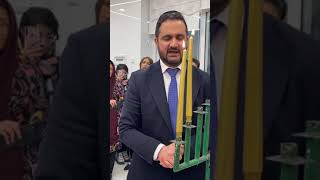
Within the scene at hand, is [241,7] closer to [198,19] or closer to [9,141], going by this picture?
[198,19]

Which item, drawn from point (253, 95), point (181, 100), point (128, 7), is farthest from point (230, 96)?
point (128, 7)

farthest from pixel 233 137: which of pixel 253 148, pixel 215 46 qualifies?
pixel 215 46

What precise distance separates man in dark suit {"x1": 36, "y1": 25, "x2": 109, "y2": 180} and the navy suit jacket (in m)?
0.14

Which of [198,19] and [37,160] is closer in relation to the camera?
[37,160]

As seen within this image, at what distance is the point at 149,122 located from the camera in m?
0.66

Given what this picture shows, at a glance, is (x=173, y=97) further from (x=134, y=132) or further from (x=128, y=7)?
(x=128, y=7)

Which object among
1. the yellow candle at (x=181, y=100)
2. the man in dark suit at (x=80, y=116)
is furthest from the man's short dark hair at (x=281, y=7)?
the man in dark suit at (x=80, y=116)

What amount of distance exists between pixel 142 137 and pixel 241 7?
0.31 metres

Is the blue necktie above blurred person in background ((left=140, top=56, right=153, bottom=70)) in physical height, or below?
below

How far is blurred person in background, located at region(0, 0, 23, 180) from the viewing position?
46 cm

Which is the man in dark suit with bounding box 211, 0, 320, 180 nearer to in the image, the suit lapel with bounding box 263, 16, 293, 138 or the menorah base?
the suit lapel with bounding box 263, 16, 293, 138

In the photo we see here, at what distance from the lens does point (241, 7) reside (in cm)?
48

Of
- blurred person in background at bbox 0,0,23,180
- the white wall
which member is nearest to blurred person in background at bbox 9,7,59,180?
blurred person in background at bbox 0,0,23,180

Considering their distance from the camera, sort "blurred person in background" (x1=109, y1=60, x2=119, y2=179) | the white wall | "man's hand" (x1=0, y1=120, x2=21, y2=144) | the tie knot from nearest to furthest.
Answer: "man's hand" (x1=0, y1=120, x2=21, y2=144) → "blurred person in background" (x1=109, y1=60, x2=119, y2=179) → the tie knot → the white wall
